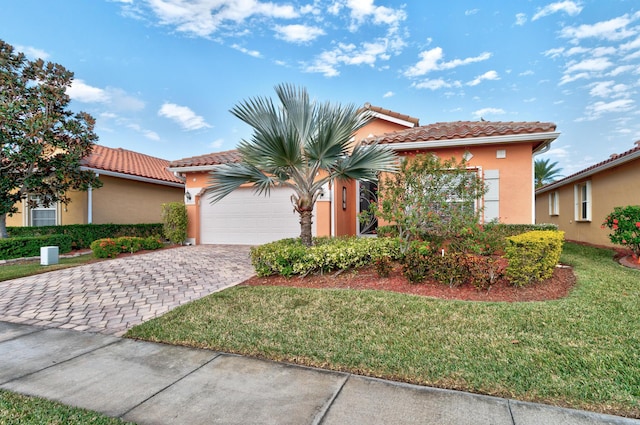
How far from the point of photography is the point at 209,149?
15430mm

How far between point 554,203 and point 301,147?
15810mm

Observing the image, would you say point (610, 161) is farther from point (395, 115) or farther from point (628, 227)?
point (395, 115)

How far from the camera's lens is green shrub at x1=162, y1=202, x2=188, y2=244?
1283 cm

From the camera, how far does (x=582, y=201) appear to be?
12.8 meters

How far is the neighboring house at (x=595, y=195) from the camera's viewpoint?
31.0ft

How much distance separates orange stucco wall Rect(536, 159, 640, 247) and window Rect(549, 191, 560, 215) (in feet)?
0.76

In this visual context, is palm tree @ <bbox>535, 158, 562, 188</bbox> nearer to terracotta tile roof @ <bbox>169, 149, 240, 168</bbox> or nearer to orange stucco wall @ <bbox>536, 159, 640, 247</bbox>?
orange stucco wall @ <bbox>536, 159, 640, 247</bbox>

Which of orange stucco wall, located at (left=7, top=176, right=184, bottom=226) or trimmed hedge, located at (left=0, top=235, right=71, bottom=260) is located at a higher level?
orange stucco wall, located at (left=7, top=176, right=184, bottom=226)

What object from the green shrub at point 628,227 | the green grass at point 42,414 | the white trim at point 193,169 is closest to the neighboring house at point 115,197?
the white trim at point 193,169

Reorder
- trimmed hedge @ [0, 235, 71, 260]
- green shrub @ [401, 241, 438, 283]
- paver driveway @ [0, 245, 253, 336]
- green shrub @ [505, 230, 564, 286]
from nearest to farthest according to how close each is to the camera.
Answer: paver driveway @ [0, 245, 253, 336] < green shrub @ [505, 230, 564, 286] < green shrub @ [401, 241, 438, 283] < trimmed hedge @ [0, 235, 71, 260]

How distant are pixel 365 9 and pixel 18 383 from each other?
11524 mm

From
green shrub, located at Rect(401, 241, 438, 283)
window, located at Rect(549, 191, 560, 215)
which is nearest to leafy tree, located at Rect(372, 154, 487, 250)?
green shrub, located at Rect(401, 241, 438, 283)

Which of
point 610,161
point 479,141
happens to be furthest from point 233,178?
point 610,161

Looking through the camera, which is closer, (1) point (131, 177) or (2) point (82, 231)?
(2) point (82, 231)
